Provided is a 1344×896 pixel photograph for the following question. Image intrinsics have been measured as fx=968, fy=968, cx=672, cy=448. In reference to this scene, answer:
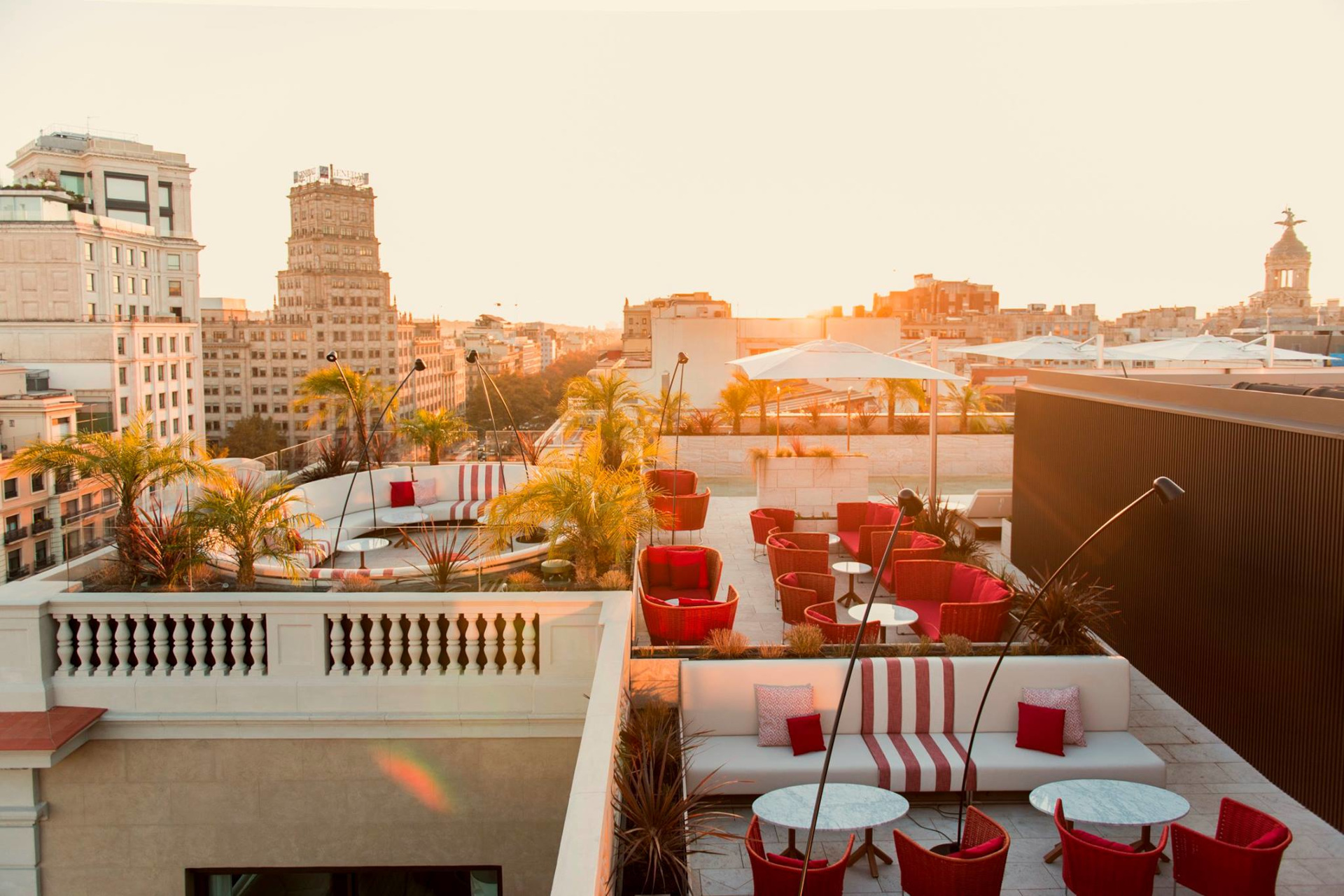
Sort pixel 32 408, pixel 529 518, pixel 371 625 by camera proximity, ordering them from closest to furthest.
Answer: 1. pixel 371 625
2. pixel 529 518
3. pixel 32 408

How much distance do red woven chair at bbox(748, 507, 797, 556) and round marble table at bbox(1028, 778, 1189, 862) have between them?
5953mm

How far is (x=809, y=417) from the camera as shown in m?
20.0

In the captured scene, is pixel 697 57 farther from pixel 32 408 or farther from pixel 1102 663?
pixel 32 408

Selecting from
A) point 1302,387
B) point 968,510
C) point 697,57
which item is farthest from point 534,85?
point 1302,387

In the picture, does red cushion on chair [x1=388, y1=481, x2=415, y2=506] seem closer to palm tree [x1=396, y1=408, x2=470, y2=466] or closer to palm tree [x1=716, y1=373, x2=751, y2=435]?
palm tree [x1=396, y1=408, x2=470, y2=466]

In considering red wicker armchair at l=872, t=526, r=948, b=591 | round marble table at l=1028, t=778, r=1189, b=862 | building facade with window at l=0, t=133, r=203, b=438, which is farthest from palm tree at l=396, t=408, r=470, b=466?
building facade with window at l=0, t=133, r=203, b=438

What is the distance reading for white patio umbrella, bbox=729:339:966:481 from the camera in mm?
11234

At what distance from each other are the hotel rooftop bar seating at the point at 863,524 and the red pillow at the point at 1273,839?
548cm

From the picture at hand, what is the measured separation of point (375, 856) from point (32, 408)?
7225 cm

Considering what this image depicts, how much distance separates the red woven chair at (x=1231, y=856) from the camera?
16.1 feet

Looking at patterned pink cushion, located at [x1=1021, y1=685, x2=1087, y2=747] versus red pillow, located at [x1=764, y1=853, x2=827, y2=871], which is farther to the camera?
patterned pink cushion, located at [x1=1021, y1=685, x2=1087, y2=747]

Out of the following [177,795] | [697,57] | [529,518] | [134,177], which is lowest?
[177,795]

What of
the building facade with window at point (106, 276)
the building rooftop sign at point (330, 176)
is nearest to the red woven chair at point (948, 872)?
the building facade with window at point (106, 276)

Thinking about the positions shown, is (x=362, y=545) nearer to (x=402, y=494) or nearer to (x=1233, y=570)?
(x=402, y=494)
